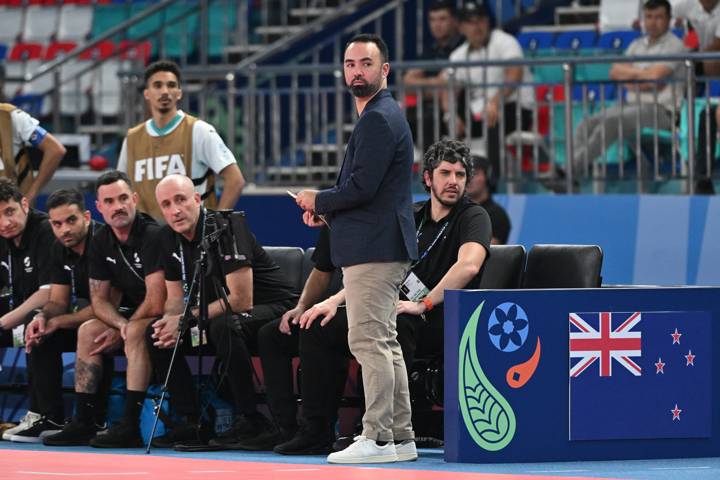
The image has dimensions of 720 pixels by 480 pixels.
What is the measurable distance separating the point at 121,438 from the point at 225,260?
1113mm

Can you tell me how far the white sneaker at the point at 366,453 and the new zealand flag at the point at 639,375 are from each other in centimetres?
90

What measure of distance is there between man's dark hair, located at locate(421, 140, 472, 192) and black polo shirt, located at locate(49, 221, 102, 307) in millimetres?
2161

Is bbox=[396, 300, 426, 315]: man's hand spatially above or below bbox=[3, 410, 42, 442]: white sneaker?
above

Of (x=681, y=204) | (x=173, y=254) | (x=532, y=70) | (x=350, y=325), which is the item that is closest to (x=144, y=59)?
(x=532, y=70)

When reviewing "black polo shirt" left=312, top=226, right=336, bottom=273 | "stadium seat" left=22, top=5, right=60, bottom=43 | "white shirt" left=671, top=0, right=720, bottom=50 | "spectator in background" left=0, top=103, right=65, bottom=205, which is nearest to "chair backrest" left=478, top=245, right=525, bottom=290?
"black polo shirt" left=312, top=226, right=336, bottom=273

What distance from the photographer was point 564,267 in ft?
27.7

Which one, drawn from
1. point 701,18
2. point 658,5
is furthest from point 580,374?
point 701,18

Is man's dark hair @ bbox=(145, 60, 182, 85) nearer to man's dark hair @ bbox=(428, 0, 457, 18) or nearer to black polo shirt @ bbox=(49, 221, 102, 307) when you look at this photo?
black polo shirt @ bbox=(49, 221, 102, 307)

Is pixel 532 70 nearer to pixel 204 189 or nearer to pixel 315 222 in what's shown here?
pixel 204 189

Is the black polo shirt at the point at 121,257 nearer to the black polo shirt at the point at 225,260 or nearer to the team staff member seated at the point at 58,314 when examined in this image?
the team staff member seated at the point at 58,314

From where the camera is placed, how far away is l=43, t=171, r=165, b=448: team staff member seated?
844 centimetres

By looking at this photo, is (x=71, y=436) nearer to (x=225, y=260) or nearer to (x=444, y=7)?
(x=225, y=260)

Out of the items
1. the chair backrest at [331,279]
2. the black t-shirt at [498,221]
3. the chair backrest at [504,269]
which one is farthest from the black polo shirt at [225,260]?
the black t-shirt at [498,221]

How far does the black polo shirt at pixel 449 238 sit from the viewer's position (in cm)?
807
